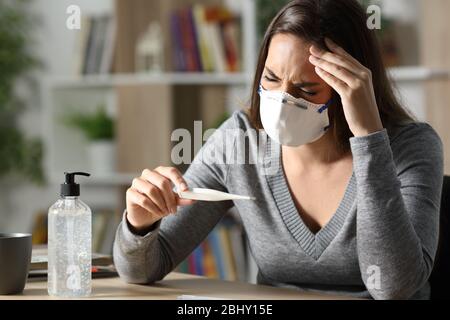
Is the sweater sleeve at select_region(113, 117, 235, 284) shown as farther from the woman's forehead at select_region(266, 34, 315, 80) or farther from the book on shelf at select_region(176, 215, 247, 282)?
the book on shelf at select_region(176, 215, 247, 282)

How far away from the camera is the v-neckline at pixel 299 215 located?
1483mm

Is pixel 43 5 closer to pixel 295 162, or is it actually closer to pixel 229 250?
pixel 229 250

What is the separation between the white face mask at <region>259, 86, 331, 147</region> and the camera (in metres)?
1.45

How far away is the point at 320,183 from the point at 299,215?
0.26ft

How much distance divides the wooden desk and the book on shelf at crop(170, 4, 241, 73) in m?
1.72

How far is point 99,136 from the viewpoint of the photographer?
3.39m

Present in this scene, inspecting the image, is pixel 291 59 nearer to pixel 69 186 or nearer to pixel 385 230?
pixel 385 230

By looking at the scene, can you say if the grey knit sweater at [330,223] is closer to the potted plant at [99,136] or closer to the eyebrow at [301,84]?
the eyebrow at [301,84]

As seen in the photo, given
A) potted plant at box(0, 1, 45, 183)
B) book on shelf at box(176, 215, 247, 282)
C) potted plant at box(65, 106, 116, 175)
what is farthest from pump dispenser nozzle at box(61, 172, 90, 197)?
potted plant at box(0, 1, 45, 183)

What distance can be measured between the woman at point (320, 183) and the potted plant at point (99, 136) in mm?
1711

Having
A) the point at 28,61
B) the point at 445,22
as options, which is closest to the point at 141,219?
the point at 445,22

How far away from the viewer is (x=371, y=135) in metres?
1.32

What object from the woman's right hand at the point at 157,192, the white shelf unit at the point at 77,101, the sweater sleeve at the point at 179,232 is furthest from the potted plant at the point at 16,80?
the woman's right hand at the point at 157,192

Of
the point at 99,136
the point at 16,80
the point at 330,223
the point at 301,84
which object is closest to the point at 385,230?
the point at 330,223
